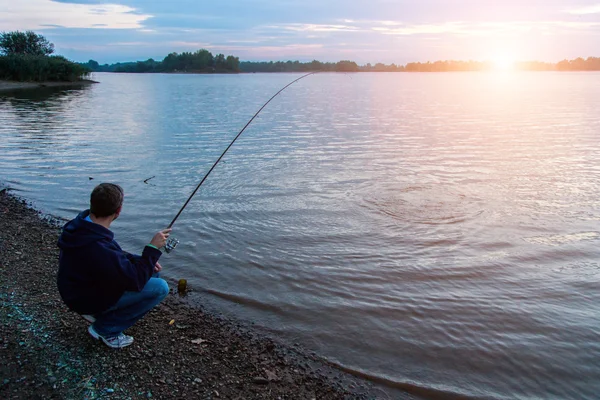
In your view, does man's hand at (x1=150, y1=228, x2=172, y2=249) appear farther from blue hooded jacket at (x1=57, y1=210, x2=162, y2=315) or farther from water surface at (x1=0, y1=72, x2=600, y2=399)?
water surface at (x1=0, y1=72, x2=600, y2=399)

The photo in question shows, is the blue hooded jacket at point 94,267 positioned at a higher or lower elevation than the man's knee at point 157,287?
higher

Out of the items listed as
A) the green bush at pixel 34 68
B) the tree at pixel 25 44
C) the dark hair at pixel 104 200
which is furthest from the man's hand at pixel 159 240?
the tree at pixel 25 44

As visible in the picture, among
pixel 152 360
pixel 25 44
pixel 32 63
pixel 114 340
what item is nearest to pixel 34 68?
pixel 32 63

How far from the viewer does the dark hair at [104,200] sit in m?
3.46

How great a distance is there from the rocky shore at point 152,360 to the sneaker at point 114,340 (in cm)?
6

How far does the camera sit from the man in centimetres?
343

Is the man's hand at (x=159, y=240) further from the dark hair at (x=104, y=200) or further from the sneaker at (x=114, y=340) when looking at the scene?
the sneaker at (x=114, y=340)

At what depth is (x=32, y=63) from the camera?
60.2m

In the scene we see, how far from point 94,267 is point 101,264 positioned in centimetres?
7

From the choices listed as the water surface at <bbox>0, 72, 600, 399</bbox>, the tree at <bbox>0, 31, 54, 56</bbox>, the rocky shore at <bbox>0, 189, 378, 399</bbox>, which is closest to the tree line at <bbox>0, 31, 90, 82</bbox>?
the tree at <bbox>0, 31, 54, 56</bbox>

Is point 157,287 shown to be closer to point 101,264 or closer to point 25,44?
point 101,264

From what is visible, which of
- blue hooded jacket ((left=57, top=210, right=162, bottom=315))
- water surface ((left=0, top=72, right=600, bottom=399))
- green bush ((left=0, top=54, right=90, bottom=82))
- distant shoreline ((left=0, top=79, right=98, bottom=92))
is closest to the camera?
blue hooded jacket ((left=57, top=210, right=162, bottom=315))

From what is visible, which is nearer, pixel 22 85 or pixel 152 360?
pixel 152 360

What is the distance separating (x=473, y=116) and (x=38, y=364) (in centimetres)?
2769
